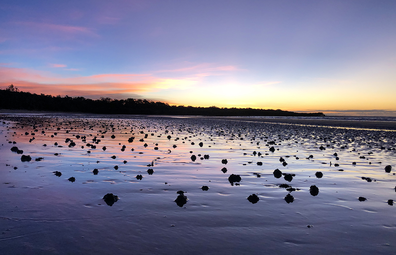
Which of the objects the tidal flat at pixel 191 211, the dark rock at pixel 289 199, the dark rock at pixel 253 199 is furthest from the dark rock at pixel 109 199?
the dark rock at pixel 289 199

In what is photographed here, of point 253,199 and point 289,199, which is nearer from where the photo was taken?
point 253,199

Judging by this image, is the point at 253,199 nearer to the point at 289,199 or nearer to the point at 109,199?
the point at 289,199

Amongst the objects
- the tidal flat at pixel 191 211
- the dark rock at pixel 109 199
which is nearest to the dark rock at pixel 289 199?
the tidal flat at pixel 191 211

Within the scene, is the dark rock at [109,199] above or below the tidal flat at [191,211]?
above

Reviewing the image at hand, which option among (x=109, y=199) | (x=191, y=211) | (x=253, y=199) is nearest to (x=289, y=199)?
(x=253, y=199)

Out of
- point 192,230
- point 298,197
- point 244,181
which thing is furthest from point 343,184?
point 192,230

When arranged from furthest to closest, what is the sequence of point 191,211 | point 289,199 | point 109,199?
point 289,199 < point 109,199 < point 191,211

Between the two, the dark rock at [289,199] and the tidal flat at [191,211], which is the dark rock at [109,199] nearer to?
the tidal flat at [191,211]

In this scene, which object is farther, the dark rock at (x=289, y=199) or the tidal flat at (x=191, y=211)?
the dark rock at (x=289, y=199)

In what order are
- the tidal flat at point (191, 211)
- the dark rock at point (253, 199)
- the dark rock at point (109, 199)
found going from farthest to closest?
1. the dark rock at point (253, 199)
2. the dark rock at point (109, 199)
3. the tidal flat at point (191, 211)

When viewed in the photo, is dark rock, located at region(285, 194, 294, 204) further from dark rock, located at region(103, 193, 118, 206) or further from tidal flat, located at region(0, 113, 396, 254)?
dark rock, located at region(103, 193, 118, 206)

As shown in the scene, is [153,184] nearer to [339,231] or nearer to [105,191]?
[105,191]

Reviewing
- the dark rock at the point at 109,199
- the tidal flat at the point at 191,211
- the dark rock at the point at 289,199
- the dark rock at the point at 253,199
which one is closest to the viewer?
the tidal flat at the point at 191,211

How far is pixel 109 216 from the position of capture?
4559mm
